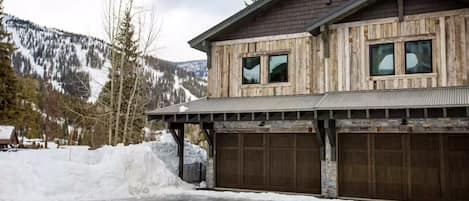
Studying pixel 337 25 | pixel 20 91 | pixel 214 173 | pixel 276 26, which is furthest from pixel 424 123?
pixel 20 91

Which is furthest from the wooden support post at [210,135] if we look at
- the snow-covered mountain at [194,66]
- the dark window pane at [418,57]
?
the snow-covered mountain at [194,66]

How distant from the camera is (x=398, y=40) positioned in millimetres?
12914

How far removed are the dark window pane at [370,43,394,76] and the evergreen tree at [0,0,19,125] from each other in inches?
1112

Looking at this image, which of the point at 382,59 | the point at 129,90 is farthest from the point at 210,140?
the point at 129,90

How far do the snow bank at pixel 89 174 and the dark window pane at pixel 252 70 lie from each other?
3.98 metres

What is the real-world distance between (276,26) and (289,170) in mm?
4823

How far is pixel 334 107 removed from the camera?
1183cm

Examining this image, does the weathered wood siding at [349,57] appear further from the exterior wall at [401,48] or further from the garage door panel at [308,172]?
the garage door panel at [308,172]

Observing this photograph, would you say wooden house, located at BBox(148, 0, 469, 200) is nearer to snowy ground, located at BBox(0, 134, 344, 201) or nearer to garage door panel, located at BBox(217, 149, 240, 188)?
garage door panel, located at BBox(217, 149, 240, 188)

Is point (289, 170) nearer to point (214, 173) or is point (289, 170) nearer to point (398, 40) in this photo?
point (214, 173)

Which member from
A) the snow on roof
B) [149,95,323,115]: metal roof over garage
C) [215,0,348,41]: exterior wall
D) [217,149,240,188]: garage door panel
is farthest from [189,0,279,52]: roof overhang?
the snow on roof

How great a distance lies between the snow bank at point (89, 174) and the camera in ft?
39.5

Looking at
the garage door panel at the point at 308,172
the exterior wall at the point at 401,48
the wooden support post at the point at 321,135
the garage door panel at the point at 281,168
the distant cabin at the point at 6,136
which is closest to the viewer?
the exterior wall at the point at 401,48

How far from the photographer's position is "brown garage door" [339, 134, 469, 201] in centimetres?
1184
